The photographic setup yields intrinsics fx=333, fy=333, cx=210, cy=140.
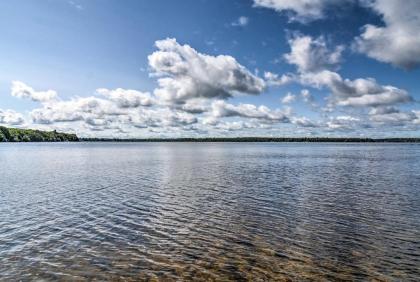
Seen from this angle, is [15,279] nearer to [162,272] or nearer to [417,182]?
[162,272]

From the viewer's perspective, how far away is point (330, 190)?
37.0 meters

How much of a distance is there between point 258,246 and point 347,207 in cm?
1328

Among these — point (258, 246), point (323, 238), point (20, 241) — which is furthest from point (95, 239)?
point (323, 238)

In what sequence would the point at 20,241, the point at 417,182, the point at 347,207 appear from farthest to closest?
the point at 417,182
the point at 347,207
the point at 20,241

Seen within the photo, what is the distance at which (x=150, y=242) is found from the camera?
60.0 feet

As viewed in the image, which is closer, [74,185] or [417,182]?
[74,185]

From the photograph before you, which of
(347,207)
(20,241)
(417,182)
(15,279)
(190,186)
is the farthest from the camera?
(417,182)

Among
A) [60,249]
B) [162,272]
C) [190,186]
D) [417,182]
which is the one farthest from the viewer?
[417,182]

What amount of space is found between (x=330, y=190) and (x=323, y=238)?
19.2 m

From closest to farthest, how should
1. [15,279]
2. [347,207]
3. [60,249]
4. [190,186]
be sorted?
[15,279] → [60,249] → [347,207] → [190,186]

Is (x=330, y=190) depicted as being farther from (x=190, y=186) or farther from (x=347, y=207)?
(x=190, y=186)

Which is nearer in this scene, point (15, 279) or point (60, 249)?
point (15, 279)

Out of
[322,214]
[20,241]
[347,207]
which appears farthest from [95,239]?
[347,207]

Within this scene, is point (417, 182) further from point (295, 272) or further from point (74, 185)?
point (74, 185)
